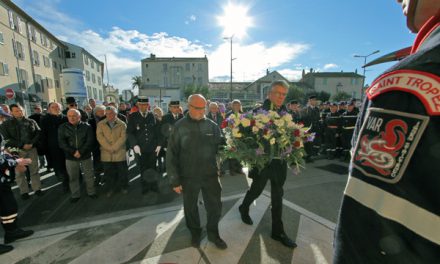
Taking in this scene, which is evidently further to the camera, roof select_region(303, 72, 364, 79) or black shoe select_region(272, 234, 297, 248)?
roof select_region(303, 72, 364, 79)

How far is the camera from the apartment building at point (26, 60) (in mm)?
20391

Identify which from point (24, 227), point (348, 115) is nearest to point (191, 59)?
point (348, 115)

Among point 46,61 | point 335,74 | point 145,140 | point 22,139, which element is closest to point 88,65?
point 46,61

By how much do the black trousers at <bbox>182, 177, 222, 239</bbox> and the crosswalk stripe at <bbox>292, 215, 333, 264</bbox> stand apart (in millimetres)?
1158

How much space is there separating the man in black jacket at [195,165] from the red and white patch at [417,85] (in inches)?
92.4

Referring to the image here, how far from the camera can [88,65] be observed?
4156 centimetres

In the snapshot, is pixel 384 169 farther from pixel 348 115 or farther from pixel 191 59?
pixel 191 59

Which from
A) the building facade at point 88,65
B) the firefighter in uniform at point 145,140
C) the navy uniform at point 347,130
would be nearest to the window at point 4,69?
the building facade at point 88,65

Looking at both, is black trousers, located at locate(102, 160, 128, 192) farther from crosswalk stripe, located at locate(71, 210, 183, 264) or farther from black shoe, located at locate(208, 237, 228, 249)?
black shoe, located at locate(208, 237, 228, 249)

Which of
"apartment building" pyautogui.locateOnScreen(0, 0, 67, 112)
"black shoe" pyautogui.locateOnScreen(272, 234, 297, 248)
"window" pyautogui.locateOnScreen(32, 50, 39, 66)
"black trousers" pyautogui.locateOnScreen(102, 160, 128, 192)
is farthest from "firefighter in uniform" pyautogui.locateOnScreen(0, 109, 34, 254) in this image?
"window" pyautogui.locateOnScreen(32, 50, 39, 66)

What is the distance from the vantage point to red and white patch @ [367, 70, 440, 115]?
2.02 ft

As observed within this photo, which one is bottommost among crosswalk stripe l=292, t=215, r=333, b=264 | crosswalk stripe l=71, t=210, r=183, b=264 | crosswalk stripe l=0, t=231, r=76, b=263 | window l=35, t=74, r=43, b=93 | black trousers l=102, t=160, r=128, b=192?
crosswalk stripe l=0, t=231, r=76, b=263

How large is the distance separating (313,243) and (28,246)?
4.13 m

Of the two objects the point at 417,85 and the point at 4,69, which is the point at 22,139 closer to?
the point at 417,85
